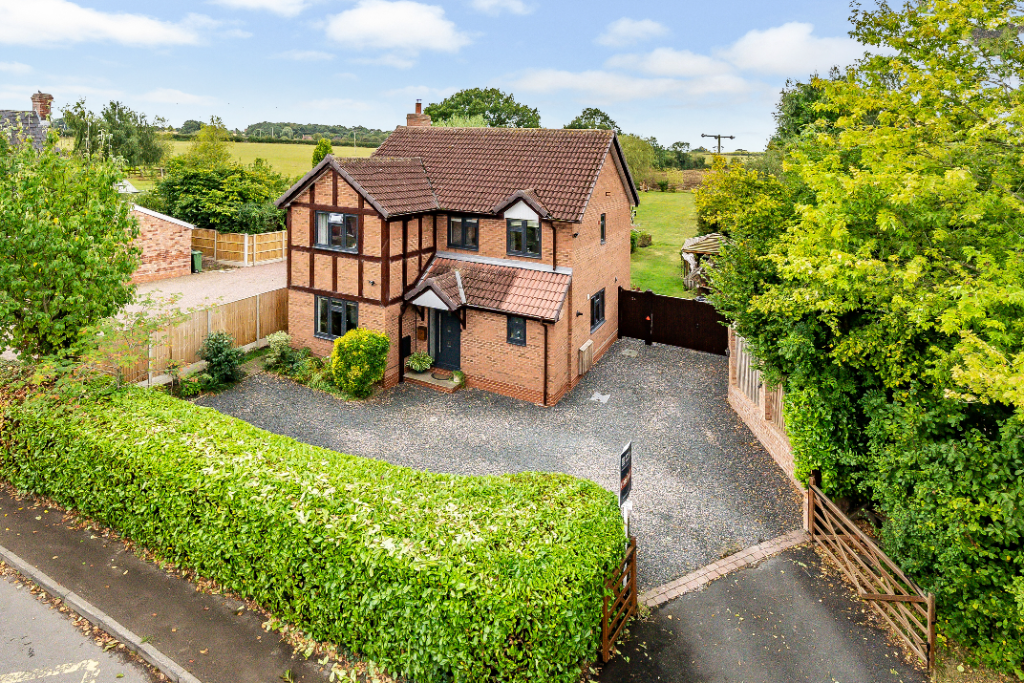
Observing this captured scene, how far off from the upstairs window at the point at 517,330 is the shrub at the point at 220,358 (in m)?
8.10

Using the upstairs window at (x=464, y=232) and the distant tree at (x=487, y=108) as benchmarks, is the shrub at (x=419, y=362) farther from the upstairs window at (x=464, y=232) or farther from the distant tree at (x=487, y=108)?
the distant tree at (x=487, y=108)

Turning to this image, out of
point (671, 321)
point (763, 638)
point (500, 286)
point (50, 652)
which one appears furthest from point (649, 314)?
point (50, 652)

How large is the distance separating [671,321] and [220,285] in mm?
19940

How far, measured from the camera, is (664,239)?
4222 cm

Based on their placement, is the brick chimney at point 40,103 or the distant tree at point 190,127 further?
the distant tree at point 190,127

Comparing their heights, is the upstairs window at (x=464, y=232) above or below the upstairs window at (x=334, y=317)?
above

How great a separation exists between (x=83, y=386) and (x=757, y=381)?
15.2 metres

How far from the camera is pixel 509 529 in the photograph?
29.0 ft

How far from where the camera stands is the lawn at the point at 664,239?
103 ft

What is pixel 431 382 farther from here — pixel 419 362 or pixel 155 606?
pixel 155 606

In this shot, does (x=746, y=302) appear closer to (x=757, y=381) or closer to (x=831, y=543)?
(x=757, y=381)

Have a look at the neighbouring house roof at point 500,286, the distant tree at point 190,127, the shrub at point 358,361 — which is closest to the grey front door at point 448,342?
the neighbouring house roof at point 500,286

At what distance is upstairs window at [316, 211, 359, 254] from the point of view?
65.6 feet

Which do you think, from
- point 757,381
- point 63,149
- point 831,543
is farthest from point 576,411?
point 63,149
